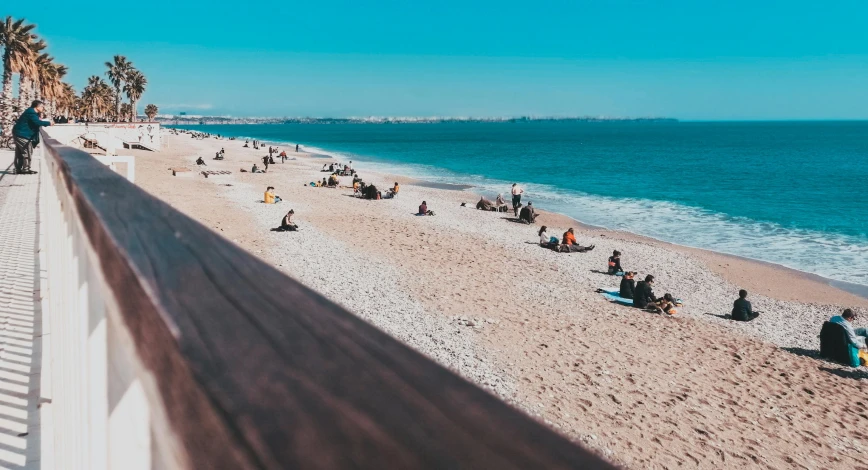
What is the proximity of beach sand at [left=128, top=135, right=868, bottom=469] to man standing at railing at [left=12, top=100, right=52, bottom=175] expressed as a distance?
5.00 metres

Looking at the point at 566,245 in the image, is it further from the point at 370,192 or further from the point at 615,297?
the point at 370,192

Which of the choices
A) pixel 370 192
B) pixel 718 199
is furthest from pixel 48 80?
pixel 718 199

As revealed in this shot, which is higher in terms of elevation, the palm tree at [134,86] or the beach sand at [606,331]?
the palm tree at [134,86]

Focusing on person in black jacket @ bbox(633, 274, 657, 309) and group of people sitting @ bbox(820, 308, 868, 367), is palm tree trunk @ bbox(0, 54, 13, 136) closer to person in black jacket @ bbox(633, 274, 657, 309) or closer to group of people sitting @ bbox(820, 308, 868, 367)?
person in black jacket @ bbox(633, 274, 657, 309)

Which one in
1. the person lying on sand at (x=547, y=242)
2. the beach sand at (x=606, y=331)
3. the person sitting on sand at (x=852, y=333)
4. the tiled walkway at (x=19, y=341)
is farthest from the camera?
the person lying on sand at (x=547, y=242)

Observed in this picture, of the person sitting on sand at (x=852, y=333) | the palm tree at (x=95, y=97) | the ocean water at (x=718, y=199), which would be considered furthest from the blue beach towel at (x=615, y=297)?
the palm tree at (x=95, y=97)

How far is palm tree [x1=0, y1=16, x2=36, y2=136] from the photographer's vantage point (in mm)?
32281

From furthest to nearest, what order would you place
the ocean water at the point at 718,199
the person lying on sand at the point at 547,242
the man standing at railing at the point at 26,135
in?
the ocean water at the point at 718,199 → the person lying on sand at the point at 547,242 → the man standing at railing at the point at 26,135

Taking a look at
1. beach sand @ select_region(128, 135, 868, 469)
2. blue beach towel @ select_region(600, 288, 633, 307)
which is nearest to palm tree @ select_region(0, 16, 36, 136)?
beach sand @ select_region(128, 135, 868, 469)

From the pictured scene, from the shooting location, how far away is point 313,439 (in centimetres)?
47

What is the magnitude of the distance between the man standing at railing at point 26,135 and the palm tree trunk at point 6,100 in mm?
19250

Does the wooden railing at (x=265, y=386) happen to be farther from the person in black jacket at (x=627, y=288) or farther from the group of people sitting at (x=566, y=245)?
the group of people sitting at (x=566, y=245)

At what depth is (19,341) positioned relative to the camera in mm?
5520

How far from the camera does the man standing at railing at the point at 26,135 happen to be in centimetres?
1287
